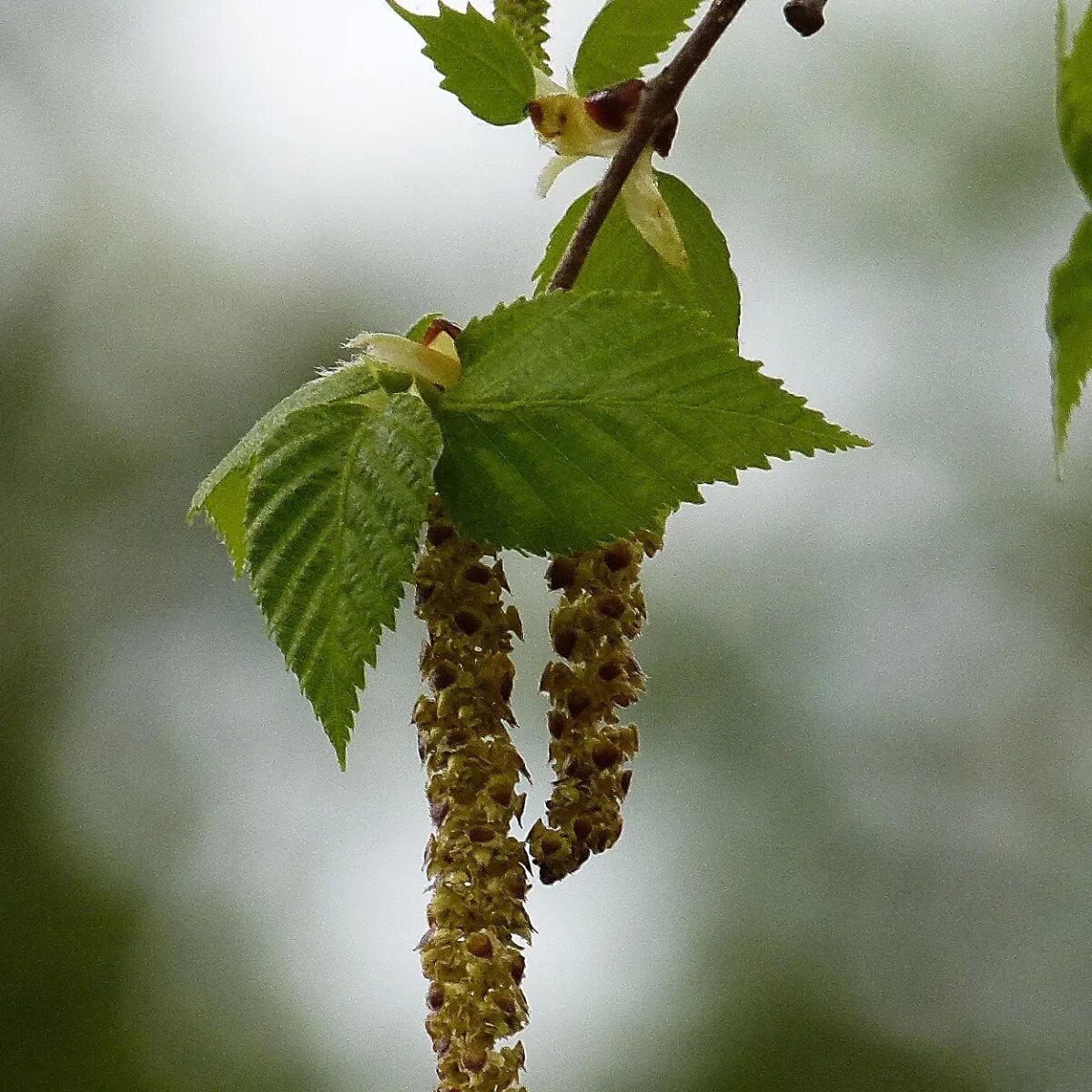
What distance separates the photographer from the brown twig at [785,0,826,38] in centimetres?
30

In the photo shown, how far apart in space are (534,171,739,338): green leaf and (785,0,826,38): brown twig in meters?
0.05

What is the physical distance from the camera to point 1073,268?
20cm

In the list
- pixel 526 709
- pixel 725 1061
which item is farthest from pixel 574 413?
pixel 725 1061

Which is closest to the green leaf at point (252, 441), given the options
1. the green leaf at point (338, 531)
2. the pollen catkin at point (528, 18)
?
the green leaf at point (338, 531)

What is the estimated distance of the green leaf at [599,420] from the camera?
0.25 m

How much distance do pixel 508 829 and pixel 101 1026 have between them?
6.47 ft

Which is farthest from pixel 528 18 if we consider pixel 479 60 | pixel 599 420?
pixel 599 420

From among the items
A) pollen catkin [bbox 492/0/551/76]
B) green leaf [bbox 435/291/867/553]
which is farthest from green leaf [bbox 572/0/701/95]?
green leaf [bbox 435/291/867/553]

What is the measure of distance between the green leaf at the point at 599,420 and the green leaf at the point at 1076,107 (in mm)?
70

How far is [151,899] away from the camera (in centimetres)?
206

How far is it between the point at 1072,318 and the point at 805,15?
13cm

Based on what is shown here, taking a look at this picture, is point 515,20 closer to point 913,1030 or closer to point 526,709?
point 526,709

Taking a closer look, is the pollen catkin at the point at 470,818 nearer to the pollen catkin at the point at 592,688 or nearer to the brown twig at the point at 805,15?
the pollen catkin at the point at 592,688

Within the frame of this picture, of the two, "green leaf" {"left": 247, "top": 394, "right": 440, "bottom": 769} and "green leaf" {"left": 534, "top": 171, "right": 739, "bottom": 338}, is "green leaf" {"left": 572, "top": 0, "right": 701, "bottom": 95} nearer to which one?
"green leaf" {"left": 534, "top": 171, "right": 739, "bottom": 338}
